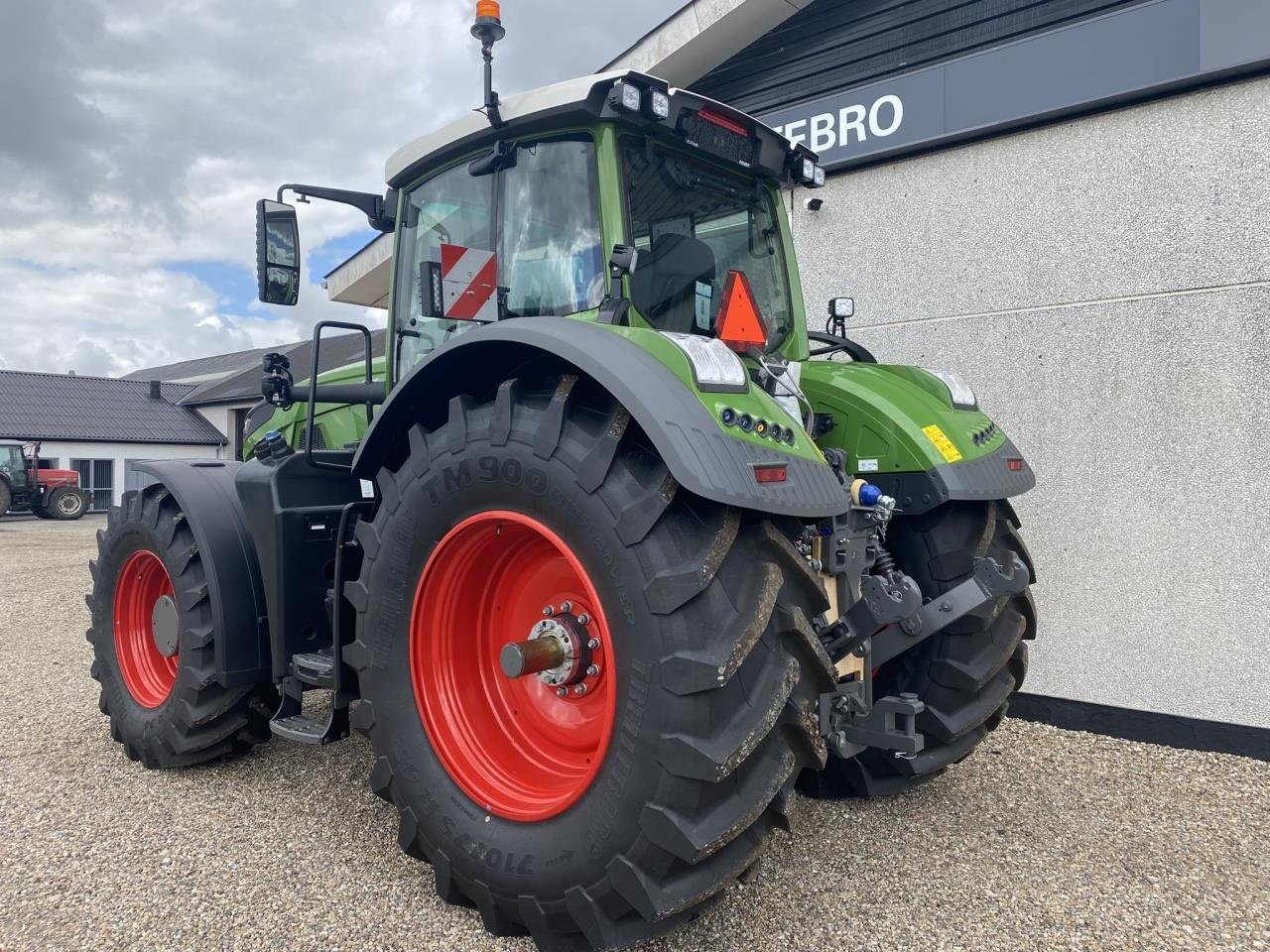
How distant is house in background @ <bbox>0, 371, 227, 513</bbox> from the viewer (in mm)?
26906

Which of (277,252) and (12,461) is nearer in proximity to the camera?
(277,252)

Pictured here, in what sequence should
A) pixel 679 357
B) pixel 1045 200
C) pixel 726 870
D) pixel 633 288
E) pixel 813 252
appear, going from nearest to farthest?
pixel 726 870, pixel 679 357, pixel 633 288, pixel 1045 200, pixel 813 252

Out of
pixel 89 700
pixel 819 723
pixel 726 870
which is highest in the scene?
pixel 819 723

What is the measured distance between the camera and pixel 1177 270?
409cm

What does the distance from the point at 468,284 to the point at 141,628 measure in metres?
2.34

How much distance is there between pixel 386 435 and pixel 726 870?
159cm

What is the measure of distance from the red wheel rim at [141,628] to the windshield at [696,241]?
247 cm

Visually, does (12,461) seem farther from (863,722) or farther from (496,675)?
(863,722)

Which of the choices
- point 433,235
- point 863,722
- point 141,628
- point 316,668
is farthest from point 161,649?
point 863,722

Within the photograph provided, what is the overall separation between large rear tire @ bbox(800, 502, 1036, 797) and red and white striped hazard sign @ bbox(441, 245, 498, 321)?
1.62 m

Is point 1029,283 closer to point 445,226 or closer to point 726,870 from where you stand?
point 445,226

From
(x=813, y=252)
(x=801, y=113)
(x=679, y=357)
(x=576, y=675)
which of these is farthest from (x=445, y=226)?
(x=801, y=113)

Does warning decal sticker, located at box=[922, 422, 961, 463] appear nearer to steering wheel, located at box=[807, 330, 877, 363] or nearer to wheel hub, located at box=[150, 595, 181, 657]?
steering wheel, located at box=[807, 330, 877, 363]

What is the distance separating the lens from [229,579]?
325 centimetres
